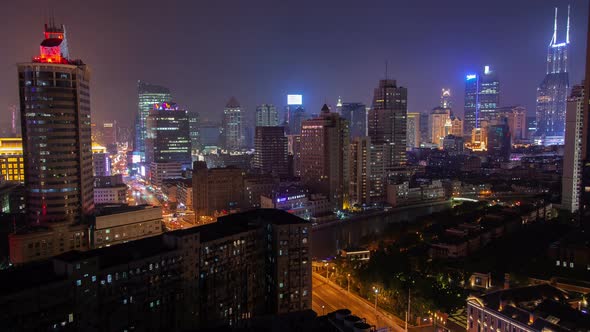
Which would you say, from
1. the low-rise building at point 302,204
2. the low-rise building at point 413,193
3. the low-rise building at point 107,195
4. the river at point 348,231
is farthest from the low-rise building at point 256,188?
the low-rise building at point 413,193

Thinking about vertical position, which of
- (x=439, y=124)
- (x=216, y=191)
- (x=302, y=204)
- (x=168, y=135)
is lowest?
(x=302, y=204)

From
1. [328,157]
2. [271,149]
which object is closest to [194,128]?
[271,149]

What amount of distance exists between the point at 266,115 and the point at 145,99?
21156mm

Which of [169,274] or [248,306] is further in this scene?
[248,306]

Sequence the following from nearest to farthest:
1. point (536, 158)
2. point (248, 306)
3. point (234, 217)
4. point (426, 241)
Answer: point (248, 306)
point (234, 217)
point (426, 241)
point (536, 158)

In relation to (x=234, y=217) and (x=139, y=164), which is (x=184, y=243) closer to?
(x=234, y=217)

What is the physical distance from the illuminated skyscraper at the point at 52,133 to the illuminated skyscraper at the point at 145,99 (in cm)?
5575

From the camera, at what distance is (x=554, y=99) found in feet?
314

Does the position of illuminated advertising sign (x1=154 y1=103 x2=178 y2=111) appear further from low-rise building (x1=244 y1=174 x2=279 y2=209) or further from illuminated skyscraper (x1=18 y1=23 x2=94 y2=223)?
illuminated skyscraper (x1=18 y1=23 x2=94 y2=223)

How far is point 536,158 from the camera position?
7231cm

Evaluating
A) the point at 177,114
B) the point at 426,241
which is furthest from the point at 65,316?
the point at 177,114

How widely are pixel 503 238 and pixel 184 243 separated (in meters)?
18.6

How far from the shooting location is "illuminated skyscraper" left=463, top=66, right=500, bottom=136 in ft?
346

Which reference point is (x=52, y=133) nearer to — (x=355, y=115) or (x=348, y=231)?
(x=348, y=231)
